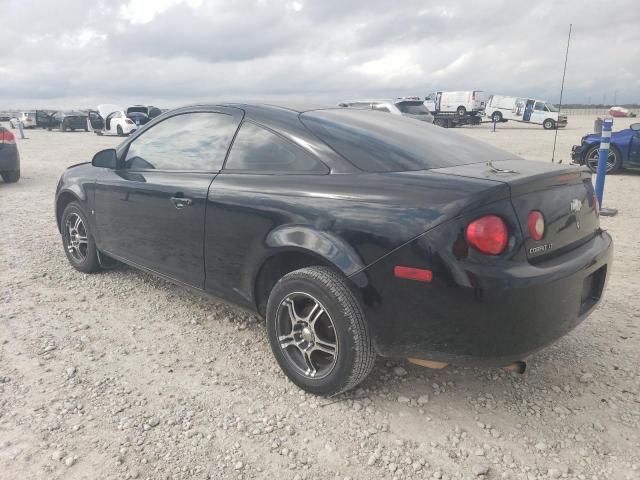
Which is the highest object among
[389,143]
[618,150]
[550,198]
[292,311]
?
[389,143]

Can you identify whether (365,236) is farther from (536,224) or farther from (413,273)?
(536,224)

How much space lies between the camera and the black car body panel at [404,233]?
211 centimetres

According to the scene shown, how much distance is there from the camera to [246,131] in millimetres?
3021

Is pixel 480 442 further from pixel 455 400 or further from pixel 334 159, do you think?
pixel 334 159

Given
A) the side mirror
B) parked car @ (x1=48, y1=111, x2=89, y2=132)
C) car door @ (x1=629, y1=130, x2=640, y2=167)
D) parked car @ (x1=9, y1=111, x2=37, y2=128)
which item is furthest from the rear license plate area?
parked car @ (x1=9, y1=111, x2=37, y2=128)

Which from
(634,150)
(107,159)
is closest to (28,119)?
(634,150)

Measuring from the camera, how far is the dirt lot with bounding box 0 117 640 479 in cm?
216

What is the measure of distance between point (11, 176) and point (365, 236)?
10066mm

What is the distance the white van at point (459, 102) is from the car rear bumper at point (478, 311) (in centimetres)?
3390

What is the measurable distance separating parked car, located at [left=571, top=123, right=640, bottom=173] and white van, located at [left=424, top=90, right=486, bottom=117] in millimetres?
24151

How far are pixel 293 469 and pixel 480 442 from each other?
861 mm

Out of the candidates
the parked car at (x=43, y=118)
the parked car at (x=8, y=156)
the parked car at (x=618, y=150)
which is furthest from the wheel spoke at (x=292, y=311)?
the parked car at (x=43, y=118)

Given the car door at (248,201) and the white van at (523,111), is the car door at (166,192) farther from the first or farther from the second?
the white van at (523,111)

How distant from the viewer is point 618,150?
10641 mm
